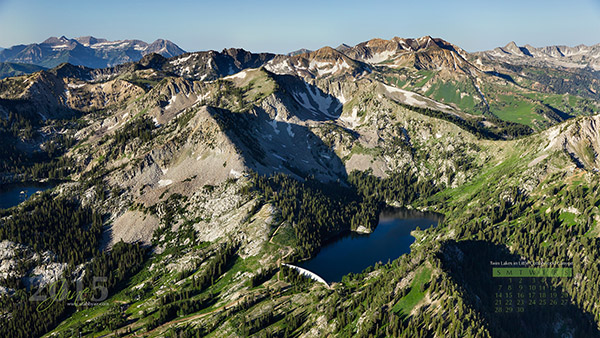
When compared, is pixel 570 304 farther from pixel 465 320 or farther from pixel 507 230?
pixel 465 320

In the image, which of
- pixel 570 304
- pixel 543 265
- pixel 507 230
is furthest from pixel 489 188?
pixel 570 304
